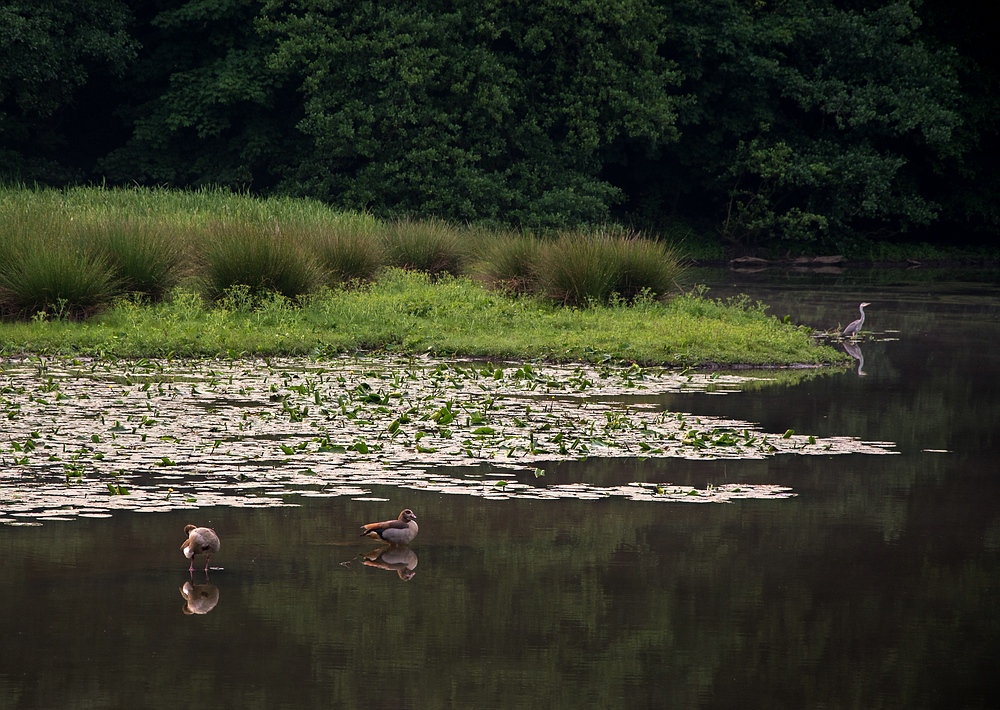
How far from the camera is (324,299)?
1781cm

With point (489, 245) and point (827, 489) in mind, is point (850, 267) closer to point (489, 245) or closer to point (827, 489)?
point (489, 245)

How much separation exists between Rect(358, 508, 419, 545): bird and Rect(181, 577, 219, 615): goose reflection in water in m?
0.87

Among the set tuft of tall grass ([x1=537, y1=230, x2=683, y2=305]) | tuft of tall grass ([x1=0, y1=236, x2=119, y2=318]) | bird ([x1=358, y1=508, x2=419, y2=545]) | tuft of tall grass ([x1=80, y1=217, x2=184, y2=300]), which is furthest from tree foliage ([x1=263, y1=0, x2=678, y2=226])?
bird ([x1=358, y1=508, x2=419, y2=545])

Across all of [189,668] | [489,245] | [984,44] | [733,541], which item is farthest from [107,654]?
[984,44]

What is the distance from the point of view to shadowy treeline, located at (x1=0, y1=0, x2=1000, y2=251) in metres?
34.5

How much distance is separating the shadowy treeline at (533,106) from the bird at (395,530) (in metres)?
27.7

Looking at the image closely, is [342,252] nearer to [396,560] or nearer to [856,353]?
[856,353]

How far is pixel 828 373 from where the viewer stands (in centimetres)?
1434

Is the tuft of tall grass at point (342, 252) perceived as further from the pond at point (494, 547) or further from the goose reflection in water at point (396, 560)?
the goose reflection in water at point (396, 560)

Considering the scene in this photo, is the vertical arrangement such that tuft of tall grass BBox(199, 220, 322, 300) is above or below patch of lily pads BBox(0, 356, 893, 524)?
above

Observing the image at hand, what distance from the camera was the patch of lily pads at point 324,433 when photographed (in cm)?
789

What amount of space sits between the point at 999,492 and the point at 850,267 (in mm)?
30770

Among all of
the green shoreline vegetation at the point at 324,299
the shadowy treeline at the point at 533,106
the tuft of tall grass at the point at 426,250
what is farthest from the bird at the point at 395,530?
the shadowy treeline at the point at 533,106

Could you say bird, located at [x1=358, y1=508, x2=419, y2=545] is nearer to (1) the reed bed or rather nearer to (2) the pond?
(2) the pond
